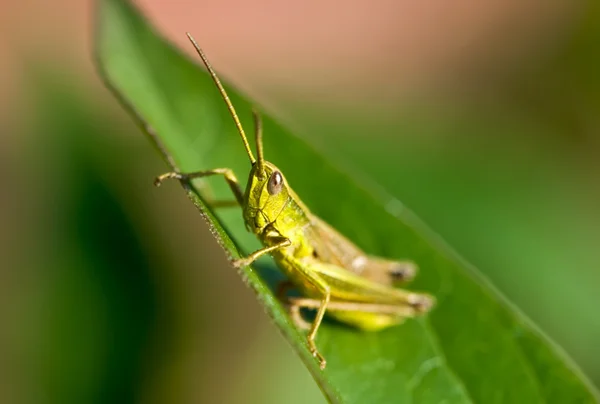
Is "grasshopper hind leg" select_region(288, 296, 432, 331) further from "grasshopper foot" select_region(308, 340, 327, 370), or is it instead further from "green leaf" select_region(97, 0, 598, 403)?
"grasshopper foot" select_region(308, 340, 327, 370)

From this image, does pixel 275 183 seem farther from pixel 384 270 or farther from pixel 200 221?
pixel 200 221

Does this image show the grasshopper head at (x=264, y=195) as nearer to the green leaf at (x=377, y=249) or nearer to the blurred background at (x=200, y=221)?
the green leaf at (x=377, y=249)

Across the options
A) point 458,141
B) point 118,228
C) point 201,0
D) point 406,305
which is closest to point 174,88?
point 118,228

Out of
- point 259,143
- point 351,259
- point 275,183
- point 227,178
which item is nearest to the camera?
point 259,143

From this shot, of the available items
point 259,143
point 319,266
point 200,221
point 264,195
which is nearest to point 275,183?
point 264,195

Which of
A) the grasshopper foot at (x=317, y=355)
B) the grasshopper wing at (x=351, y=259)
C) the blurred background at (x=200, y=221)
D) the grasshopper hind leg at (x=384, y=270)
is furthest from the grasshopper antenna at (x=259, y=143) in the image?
the blurred background at (x=200, y=221)

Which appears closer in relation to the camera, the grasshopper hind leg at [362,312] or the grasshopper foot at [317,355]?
the grasshopper foot at [317,355]

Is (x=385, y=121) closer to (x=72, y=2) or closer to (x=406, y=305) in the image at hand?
(x=406, y=305)
